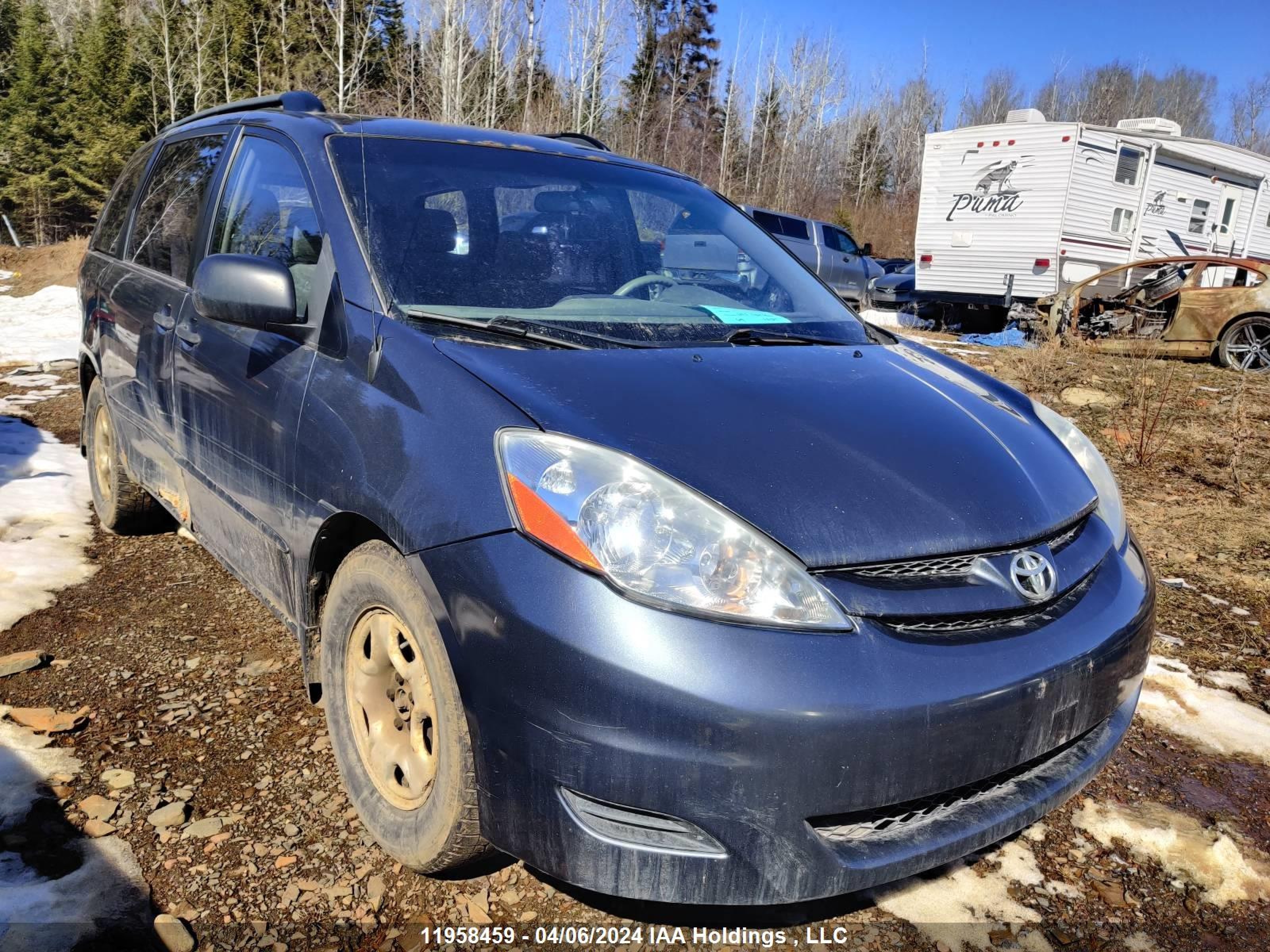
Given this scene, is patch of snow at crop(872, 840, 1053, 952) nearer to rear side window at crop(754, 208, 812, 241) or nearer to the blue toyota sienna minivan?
the blue toyota sienna minivan

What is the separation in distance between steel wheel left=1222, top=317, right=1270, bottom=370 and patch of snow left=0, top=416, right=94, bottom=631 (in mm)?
11381

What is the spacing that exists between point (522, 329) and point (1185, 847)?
7.29 ft

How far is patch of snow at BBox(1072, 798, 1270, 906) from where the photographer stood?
7.36 feet

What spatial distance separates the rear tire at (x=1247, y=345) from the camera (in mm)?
10062

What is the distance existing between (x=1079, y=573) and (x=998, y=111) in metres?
67.3

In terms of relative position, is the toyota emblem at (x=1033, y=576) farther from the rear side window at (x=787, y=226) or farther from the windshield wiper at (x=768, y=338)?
the rear side window at (x=787, y=226)

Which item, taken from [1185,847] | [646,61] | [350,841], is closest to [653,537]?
[350,841]

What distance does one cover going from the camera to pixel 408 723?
2059 mm

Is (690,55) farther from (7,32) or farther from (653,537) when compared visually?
(653,537)

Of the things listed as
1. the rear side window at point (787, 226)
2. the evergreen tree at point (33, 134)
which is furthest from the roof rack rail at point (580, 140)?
the evergreen tree at point (33, 134)

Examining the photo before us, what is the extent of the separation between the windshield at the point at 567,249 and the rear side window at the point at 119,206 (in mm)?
2114

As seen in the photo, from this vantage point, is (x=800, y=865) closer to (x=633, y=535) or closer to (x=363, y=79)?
(x=633, y=535)

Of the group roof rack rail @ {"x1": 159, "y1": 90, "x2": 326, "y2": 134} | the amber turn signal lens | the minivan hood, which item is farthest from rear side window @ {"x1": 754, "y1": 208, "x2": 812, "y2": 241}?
the amber turn signal lens

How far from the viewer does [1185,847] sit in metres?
2.38
